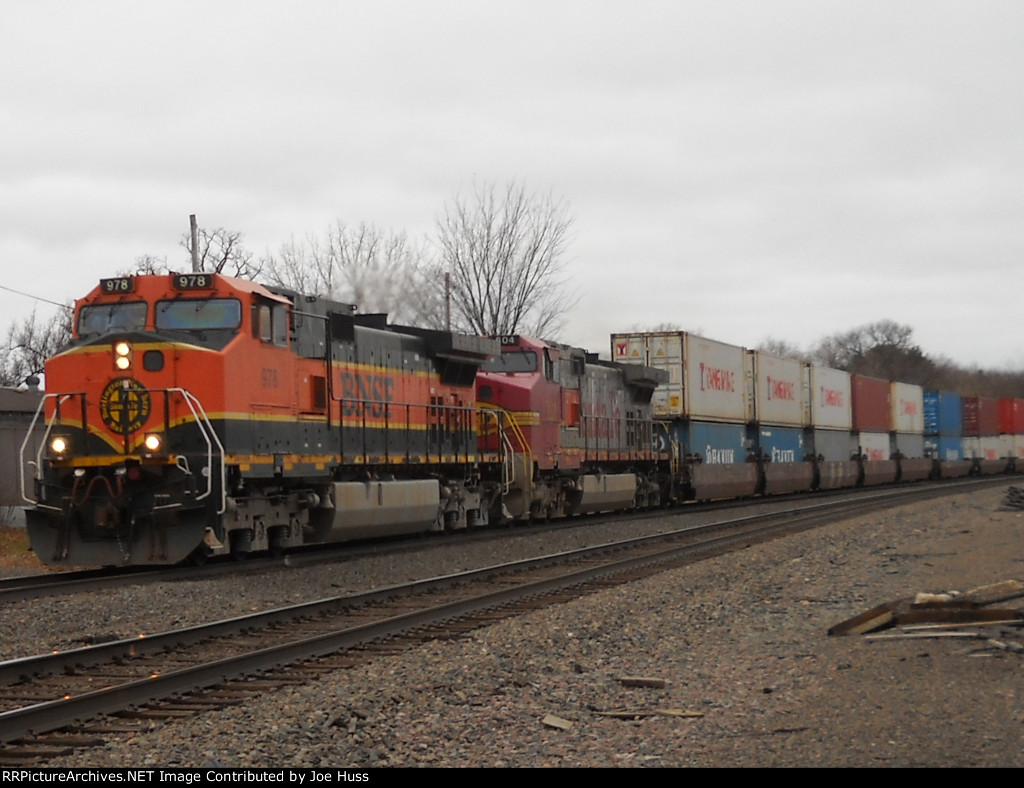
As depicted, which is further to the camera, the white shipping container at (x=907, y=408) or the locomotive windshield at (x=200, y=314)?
the white shipping container at (x=907, y=408)

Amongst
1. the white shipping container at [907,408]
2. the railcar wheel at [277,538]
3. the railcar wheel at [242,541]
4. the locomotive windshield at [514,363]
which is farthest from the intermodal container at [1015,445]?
the railcar wheel at [242,541]

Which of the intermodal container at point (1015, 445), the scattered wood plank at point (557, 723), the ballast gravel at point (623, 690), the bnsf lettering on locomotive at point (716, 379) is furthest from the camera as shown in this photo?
the intermodal container at point (1015, 445)

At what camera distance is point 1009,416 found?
55500 mm

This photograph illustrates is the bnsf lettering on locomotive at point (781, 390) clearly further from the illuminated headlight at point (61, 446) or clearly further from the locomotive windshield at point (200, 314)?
the illuminated headlight at point (61, 446)

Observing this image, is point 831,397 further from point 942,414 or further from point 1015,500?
point 1015,500

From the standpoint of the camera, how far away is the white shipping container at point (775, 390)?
3319cm

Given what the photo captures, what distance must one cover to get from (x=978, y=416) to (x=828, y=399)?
17.7 meters

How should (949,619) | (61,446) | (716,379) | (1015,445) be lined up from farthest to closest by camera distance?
1. (1015,445)
2. (716,379)
3. (61,446)
4. (949,619)

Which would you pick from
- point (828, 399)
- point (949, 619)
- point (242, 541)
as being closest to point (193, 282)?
point (242, 541)

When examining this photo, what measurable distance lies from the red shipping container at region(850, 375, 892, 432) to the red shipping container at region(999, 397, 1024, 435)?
13.7 metres

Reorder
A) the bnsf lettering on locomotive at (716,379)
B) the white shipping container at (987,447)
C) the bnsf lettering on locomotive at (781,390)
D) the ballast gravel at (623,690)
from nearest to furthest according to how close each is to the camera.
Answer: the ballast gravel at (623,690), the bnsf lettering on locomotive at (716,379), the bnsf lettering on locomotive at (781,390), the white shipping container at (987,447)

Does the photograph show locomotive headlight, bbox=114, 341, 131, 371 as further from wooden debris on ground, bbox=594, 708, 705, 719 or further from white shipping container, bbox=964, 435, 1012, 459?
white shipping container, bbox=964, 435, 1012, 459

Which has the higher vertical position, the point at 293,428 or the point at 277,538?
the point at 293,428

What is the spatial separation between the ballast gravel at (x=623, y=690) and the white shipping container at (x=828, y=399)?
81.7 ft
